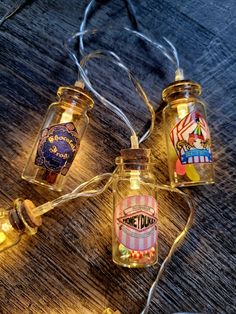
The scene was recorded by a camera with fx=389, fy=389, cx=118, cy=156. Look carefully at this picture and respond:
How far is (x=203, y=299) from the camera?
0.84 metres

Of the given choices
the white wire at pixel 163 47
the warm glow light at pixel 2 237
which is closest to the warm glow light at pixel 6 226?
the warm glow light at pixel 2 237

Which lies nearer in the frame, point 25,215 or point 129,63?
point 25,215

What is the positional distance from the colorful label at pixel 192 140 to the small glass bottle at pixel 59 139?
0.20 metres

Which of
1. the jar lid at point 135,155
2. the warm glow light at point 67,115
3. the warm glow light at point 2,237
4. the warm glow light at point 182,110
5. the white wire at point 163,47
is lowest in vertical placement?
the warm glow light at point 2,237

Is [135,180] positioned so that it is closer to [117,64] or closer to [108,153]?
[108,153]

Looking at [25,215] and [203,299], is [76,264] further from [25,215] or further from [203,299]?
[203,299]

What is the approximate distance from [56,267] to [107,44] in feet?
1.74

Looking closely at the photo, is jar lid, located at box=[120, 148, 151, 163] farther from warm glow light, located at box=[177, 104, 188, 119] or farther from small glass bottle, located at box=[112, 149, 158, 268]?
warm glow light, located at box=[177, 104, 188, 119]

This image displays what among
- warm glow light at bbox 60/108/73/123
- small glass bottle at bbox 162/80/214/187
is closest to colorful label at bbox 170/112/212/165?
small glass bottle at bbox 162/80/214/187

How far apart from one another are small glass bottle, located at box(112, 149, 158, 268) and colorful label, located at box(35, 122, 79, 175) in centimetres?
11

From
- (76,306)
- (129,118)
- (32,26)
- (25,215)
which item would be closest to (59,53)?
(32,26)

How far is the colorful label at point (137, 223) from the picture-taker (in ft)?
2.53

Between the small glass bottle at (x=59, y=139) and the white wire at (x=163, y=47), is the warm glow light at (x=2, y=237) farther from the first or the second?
the white wire at (x=163, y=47)

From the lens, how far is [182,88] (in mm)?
849
